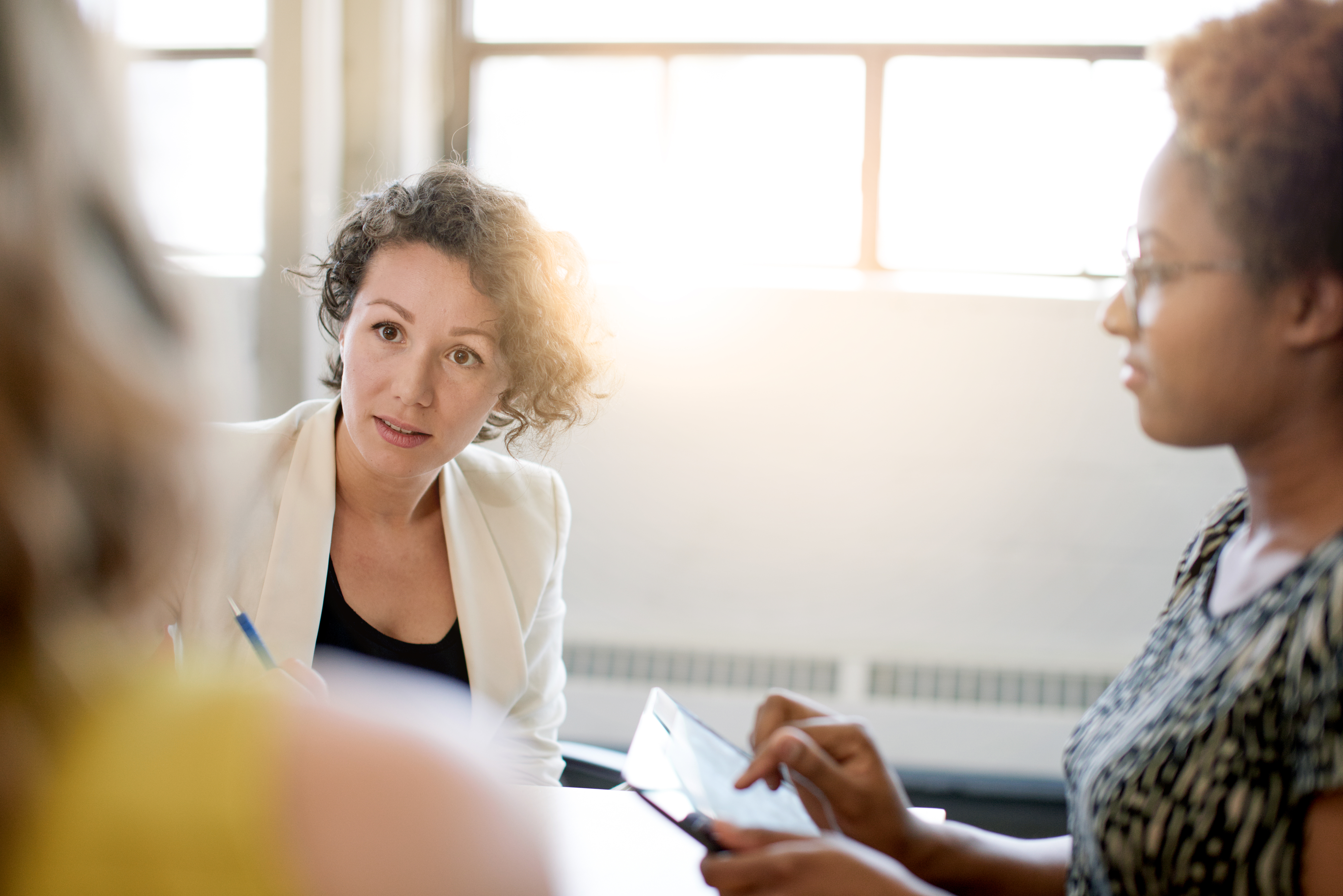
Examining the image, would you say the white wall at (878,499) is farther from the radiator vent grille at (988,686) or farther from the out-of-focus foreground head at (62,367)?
the out-of-focus foreground head at (62,367)

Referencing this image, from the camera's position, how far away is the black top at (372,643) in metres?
1.47

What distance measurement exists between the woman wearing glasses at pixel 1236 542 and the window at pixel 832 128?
83.6 inches

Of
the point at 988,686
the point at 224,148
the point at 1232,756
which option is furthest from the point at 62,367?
the point at 988,686

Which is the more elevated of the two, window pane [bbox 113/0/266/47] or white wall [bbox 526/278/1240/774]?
window pane [bbox 113/0/266/47]

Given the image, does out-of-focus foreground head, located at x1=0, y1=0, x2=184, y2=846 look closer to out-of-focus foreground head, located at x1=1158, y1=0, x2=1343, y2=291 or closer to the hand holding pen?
the hand holding pen

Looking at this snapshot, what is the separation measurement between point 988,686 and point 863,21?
6.62 feet

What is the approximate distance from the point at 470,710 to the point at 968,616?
1.88 metres

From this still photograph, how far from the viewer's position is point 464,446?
1627 millimetres

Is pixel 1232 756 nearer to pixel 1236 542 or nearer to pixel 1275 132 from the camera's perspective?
pixel 1236 542

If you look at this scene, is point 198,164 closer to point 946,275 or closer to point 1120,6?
point 946,275

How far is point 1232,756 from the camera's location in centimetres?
75

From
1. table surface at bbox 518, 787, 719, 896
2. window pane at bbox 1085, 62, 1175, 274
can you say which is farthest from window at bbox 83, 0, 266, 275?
window pane at bbox 1085, 62, 1175, 274

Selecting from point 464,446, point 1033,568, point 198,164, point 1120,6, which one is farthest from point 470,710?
point 1120,6

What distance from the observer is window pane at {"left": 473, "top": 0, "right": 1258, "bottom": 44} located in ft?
9.45
